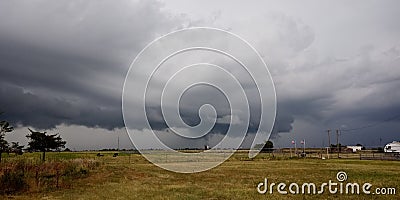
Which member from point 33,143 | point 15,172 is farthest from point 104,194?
point 33,143

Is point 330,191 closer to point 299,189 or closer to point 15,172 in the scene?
point 299,189

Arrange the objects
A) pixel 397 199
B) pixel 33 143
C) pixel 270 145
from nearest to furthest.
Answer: pixel 397 199 < pixel 33 143 < pixel 270 145

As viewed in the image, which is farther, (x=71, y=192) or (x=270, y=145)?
(x=270, y=145)

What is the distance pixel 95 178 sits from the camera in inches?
1194

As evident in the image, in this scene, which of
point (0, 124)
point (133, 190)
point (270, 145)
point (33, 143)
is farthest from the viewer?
point (270, 145)

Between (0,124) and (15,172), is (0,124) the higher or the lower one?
the higher one

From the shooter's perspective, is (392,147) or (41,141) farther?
(392,147)

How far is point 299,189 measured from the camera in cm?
2208

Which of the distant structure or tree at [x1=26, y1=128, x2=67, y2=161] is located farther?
the distant structure

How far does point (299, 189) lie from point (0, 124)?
20.3 metres

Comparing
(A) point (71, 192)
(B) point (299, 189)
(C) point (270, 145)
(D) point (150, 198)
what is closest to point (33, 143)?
(A) point (71, 192)

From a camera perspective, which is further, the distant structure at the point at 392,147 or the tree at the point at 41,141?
the distant structure at the point at 392,147

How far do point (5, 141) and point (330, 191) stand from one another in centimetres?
2196

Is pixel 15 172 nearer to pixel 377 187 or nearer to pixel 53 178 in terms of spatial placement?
pixel 53 178
